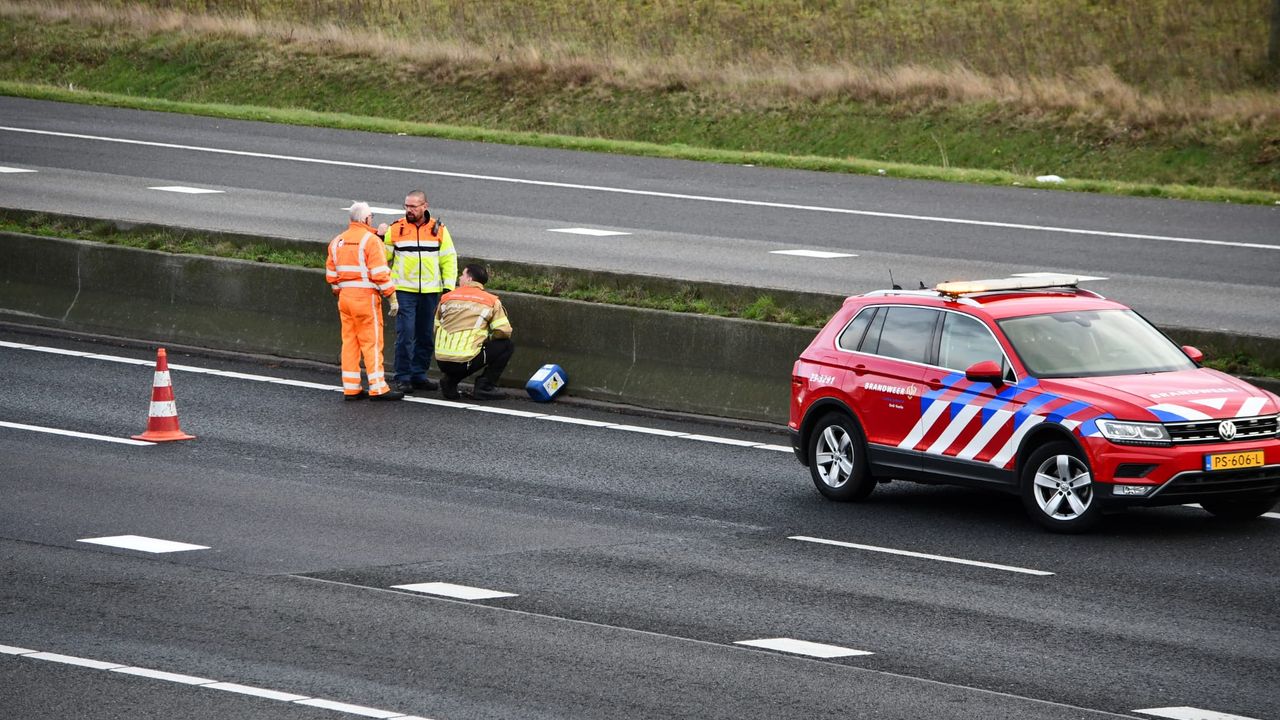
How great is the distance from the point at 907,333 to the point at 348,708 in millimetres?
6983

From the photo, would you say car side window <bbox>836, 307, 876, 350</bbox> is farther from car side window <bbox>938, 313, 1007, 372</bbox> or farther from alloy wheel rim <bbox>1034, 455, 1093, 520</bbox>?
alloy wheel rim <bbox>1034, 455, 1093, 520</bbox>

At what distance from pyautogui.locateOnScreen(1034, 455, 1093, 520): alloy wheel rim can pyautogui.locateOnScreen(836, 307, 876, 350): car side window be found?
7.19ft

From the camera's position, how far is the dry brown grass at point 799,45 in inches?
1352

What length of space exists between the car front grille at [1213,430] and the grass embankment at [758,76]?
15872 mm

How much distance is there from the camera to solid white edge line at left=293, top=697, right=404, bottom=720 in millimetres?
8656

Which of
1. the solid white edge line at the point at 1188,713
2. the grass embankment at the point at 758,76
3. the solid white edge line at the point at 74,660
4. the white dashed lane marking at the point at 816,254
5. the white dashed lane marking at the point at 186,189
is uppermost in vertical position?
the grass embankment at the point at 758,76

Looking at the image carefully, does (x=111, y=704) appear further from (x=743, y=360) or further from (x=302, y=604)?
(x=743, y=360)

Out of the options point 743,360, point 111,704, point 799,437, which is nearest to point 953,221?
point 743,360

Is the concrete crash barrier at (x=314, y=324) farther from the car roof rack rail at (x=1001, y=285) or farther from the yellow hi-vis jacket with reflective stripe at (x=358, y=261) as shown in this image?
the car roof rack rail at (x=1001, y=285)

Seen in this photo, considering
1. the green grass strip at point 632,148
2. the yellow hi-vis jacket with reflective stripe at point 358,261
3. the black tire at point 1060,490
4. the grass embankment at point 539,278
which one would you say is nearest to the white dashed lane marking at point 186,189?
the grass embankment at point 539,278

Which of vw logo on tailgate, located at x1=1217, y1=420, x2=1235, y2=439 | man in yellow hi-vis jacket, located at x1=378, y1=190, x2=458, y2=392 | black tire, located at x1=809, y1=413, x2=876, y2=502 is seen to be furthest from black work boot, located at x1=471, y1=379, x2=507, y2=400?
vw logo on tailgate, located at x1=1217, y1=420, x2=1235, y2=439

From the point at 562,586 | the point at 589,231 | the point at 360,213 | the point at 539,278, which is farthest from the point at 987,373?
the point at 589,231

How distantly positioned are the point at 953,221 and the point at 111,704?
1897 centimetres

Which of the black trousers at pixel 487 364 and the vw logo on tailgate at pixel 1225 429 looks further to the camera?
the black trousers at pixel 487 364
